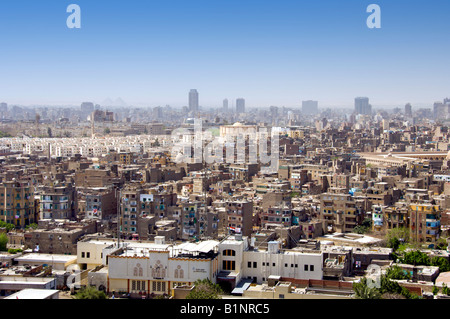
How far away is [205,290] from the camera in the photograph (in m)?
5.08

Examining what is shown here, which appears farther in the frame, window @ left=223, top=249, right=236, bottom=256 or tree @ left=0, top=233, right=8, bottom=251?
tree @ left=0, top=233, right=8, bottom=251

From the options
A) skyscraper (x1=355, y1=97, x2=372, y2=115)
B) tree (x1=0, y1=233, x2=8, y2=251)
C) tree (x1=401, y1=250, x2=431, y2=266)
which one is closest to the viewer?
tree (x1=401, y1=250, x2=431, y2=266)

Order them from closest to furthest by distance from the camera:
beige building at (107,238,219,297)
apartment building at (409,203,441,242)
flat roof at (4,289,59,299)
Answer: flat roof at (4,289,59,299) < beige building at (107,238,219,297) < apartment building at (409,203,441,242)

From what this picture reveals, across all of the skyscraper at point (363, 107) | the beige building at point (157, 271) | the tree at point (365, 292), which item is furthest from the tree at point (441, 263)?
the skyscraper at point (363, 107)

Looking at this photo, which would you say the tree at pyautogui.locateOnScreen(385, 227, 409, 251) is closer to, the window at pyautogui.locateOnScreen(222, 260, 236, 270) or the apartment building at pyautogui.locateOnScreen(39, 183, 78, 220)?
the window at pyautogui.locateOnScreen(222, 260, 236, 270)

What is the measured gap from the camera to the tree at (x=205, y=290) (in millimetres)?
4898

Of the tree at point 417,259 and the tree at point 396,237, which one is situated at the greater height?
the tree at point 417,259

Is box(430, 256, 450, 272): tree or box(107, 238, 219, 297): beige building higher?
box(107, 238, 219, 297): beige building

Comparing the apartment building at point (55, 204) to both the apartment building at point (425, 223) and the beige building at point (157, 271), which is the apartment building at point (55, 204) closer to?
the beige building at point (157, 271)

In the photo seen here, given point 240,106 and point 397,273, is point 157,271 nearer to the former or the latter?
point 397,273

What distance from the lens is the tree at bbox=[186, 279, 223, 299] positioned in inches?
Result: 193

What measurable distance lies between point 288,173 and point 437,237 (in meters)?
6.33

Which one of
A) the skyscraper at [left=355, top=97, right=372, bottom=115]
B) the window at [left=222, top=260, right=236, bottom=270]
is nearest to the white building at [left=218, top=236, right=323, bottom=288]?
the window at [left=222, top=260, right=236, bottom=270]
